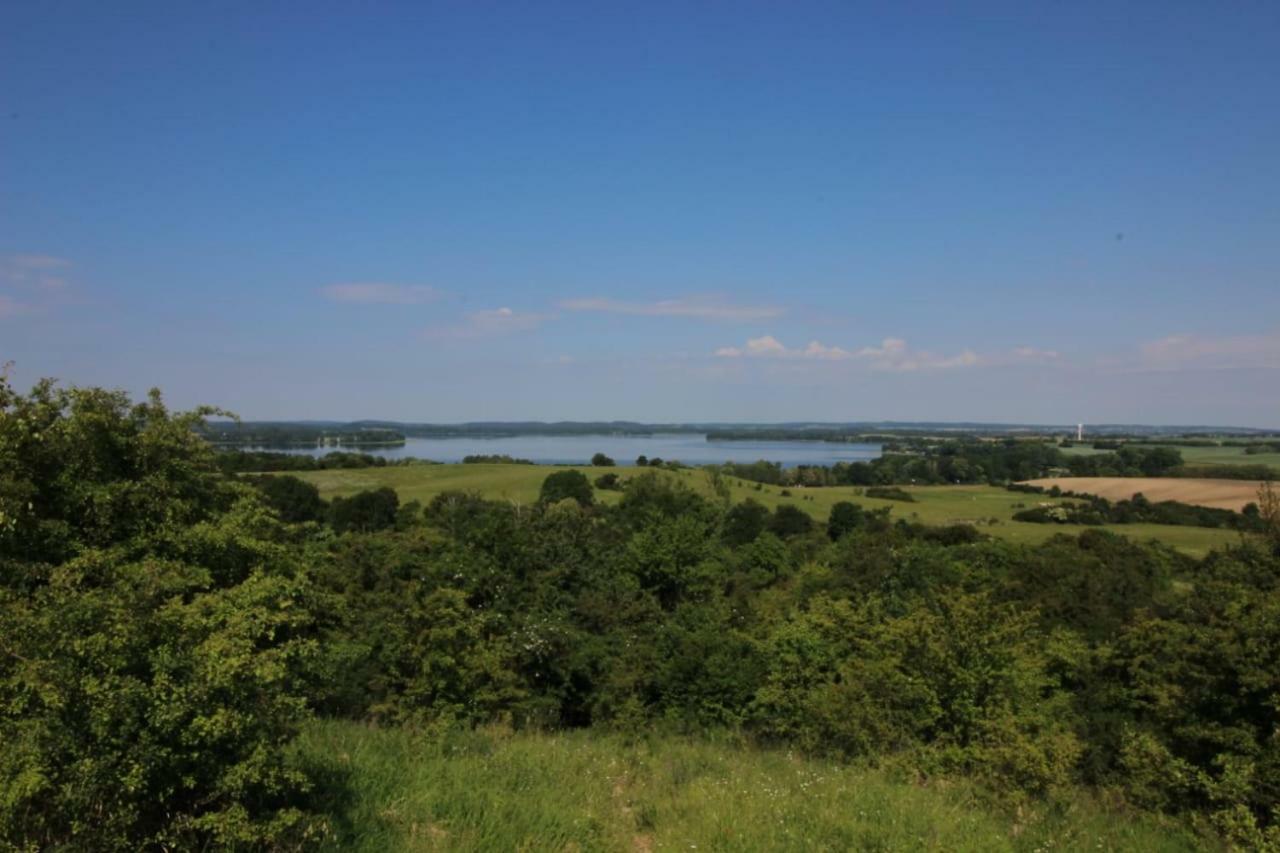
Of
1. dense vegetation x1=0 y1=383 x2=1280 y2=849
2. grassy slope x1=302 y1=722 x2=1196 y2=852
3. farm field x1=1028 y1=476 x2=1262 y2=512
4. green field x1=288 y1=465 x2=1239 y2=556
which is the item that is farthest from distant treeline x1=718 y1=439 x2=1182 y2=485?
grassy slope x1=302 y1=722 x2=1196 y2=852

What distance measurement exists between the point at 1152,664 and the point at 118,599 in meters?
23.5

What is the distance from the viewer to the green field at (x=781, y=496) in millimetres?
64000

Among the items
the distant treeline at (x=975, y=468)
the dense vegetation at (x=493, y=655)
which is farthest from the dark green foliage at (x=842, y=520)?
the distant treeline at (x=975, y=468)

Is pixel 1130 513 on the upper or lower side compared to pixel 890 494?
lower

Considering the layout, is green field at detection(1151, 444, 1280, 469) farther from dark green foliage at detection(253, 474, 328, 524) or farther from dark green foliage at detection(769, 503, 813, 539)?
dark green foliage at detection(253, 474, 328, 524)

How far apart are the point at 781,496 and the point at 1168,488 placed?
41.2 metres

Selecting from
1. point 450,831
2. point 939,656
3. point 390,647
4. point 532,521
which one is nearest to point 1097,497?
point 532,521

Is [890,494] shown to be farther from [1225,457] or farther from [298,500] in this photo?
[298,500]

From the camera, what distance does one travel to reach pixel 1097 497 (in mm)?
81500

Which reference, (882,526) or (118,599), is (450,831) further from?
(882,526)

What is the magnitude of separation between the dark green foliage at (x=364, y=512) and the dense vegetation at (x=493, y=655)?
23833 mm

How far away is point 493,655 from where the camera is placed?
18.0 meters

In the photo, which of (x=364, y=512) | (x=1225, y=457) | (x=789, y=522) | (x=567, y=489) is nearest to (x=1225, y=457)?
(x=1225, y=457)

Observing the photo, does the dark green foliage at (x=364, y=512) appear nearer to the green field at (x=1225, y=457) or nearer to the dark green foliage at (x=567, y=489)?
the dark green foliage at (x=567, y=489)
